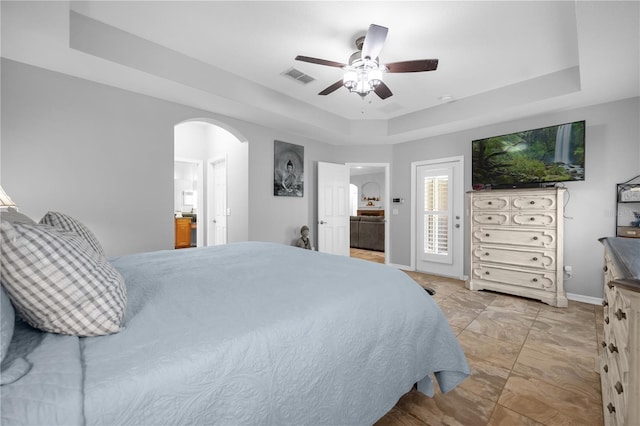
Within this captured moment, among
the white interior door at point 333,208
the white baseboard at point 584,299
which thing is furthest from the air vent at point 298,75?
the white baseboard at point 584,299

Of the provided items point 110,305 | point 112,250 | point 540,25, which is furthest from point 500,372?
point 112,250

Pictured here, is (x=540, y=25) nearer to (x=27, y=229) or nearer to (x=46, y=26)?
(x=27, y=229)

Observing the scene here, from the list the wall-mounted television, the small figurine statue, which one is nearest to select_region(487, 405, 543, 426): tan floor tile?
the wall-mounted television

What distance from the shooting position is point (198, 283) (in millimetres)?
1337

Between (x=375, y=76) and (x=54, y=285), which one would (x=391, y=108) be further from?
(x=54, y=285)

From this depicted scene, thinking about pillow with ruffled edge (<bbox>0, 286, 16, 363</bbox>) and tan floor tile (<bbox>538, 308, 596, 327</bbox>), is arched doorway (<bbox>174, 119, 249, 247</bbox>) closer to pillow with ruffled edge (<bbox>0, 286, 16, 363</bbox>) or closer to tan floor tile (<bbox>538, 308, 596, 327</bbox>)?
pillow with ruffled edge (<bbox>0, 286, 16, 363</bbox>)

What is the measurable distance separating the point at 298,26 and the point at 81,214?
8.93ft

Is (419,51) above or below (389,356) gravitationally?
above

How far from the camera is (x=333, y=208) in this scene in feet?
17.2

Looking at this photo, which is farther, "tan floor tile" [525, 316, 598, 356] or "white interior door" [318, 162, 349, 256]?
"white interior door" [318, 162, 349, 256]

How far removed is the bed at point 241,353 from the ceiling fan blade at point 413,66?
5.63ft

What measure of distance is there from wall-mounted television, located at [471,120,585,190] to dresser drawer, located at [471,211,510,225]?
0.47 m

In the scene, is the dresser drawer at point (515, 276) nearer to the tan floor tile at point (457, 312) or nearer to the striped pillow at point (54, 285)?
the tan floor tile at point (457, 312)

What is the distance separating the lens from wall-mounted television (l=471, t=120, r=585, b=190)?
3395 millimetres
